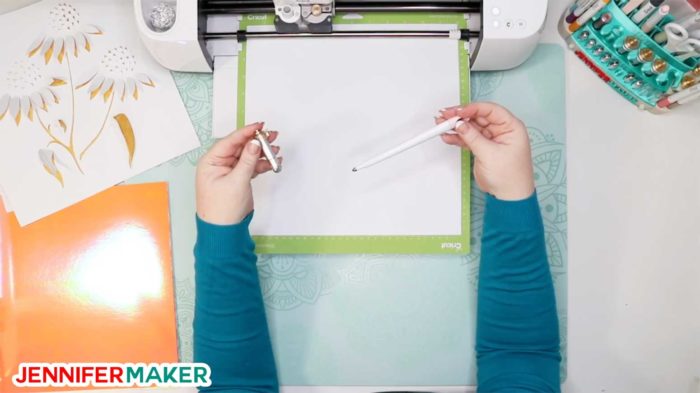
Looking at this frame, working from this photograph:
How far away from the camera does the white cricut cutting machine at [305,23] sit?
75cm

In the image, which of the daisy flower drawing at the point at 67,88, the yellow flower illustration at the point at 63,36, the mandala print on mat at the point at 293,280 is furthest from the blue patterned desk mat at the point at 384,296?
the yellow flower illustration at the point at 63,36

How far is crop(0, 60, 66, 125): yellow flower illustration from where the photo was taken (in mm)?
842

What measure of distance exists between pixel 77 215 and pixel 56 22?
279 mm

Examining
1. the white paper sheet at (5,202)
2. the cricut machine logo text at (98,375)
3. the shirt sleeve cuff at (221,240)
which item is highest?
the white paper sheet at (5,202)

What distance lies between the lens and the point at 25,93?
0.84 meters

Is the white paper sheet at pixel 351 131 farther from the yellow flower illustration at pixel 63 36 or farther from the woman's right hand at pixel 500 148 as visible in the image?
the yellow flower illustration at pixel 63 36

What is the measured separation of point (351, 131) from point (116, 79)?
0.34m

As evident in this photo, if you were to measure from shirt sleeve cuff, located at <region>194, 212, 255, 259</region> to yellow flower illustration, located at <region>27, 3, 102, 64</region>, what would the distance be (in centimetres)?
32

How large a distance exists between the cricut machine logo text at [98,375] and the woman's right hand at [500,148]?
48cm

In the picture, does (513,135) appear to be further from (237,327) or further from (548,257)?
(237,327)

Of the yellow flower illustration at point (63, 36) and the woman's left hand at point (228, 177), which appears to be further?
the yellow flower illustration at point (63, 36)

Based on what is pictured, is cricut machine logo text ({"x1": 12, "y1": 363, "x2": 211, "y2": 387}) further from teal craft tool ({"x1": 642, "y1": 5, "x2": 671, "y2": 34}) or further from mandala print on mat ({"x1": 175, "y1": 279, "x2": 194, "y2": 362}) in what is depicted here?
teal craft tool ({"x1": 642, "y1": 5, "x2": 671, "y2": 34})

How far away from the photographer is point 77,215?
0.83 meters

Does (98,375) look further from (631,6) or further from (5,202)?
(631,6)
